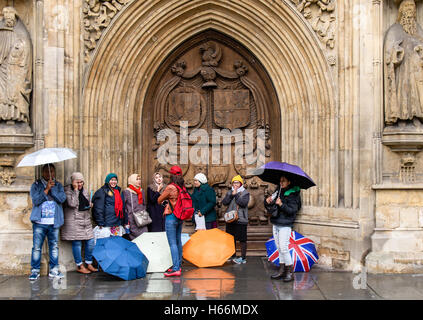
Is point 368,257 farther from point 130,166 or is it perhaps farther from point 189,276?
point 130,166

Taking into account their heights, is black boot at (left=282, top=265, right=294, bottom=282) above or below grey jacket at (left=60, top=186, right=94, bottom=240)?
below

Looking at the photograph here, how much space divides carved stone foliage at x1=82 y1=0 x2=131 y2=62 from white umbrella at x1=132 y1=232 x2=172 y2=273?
10.6ft

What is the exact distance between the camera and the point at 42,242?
8031 millimetres

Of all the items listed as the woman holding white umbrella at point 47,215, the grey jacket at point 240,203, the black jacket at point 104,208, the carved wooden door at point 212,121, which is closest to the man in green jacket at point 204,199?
the grey jacket at point 240,203

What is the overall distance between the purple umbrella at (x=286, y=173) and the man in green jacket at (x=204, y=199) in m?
1.48

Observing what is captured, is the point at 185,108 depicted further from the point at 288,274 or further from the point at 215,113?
the point at 288,274

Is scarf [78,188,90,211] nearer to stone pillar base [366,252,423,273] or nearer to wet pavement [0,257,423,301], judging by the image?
wet pavement [0,257,423,301]

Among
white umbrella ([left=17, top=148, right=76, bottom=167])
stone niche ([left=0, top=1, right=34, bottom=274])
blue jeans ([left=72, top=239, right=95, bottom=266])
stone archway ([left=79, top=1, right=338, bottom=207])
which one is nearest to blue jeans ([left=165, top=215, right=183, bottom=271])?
blue jeans ([left=72, top=239, right=95, bottom=266])

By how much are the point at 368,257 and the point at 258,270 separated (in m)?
1.77

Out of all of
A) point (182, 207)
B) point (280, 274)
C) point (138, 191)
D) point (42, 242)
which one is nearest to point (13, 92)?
point (42, 242)

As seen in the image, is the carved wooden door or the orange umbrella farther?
the carved wooden door

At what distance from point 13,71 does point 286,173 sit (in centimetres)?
468

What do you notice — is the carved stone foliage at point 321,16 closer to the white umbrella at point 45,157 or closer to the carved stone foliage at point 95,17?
the carved stone foliage at point 95,17

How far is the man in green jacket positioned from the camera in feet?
30.6
